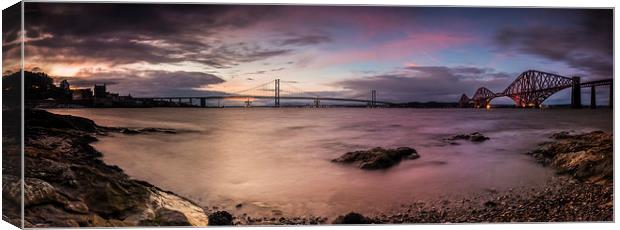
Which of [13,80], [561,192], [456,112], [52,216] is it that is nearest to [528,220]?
[561,192]

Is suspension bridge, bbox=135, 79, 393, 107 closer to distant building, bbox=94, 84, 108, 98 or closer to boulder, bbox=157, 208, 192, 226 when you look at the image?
distant building, bbox=94, 84, 108, 98

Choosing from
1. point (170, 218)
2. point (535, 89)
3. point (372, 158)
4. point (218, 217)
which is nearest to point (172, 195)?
point (170, 218)

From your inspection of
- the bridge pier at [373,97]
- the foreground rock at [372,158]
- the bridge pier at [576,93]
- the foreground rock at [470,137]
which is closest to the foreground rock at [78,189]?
the foreground rock at [372,158]

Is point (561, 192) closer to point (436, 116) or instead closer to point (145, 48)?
point (436, 116)

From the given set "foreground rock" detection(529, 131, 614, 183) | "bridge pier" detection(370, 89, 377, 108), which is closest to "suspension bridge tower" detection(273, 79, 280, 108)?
"bridge pier" detection(370, 89, 377, 108)

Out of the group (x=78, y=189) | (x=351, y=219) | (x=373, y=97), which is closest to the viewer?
(x=78, y=189)

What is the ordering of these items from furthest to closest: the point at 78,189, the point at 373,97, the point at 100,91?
the point at 373,97 < the point at 100,91 < the point at 78,189

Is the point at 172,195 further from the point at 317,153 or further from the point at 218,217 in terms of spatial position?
the point at 317,153
